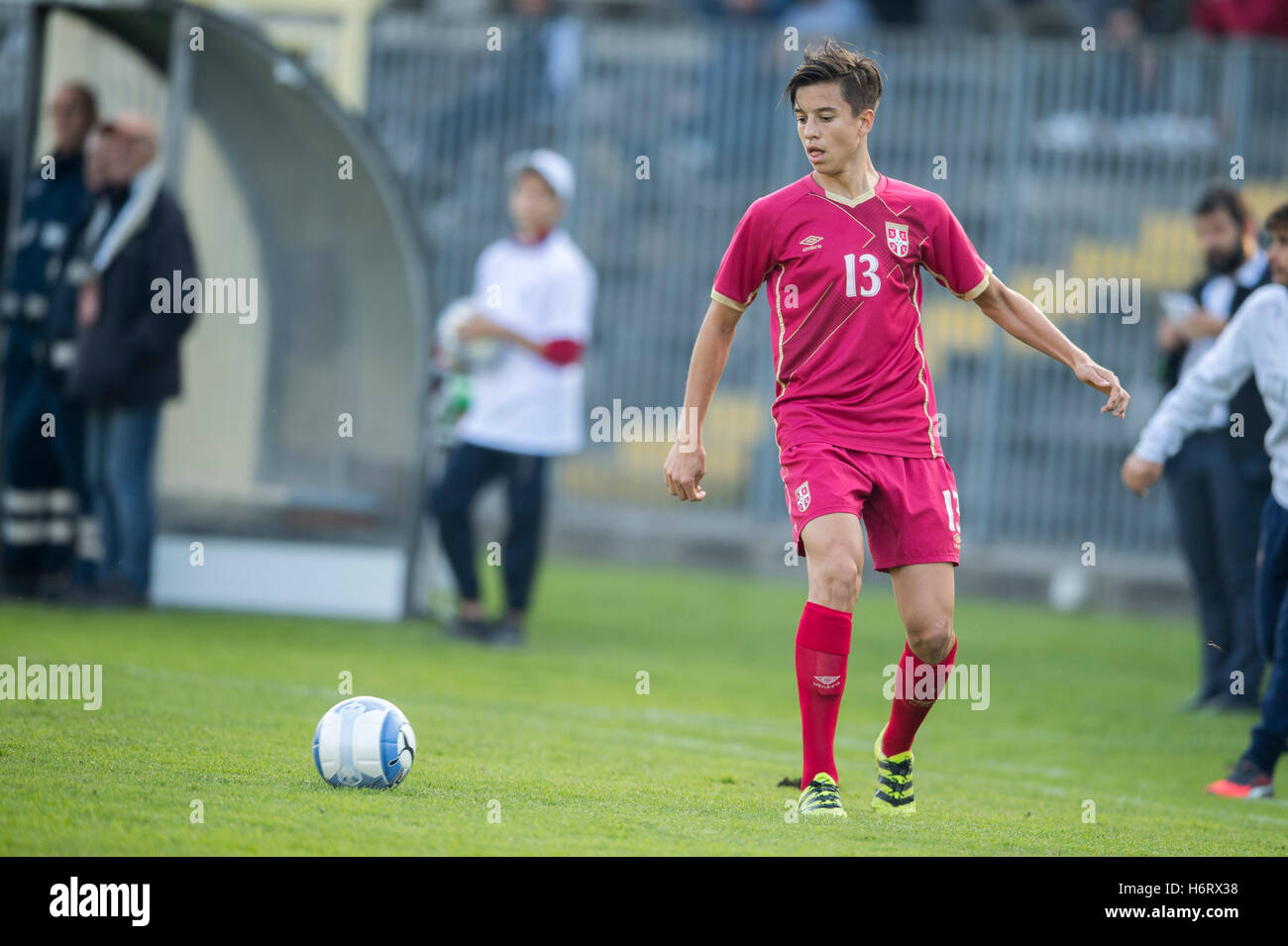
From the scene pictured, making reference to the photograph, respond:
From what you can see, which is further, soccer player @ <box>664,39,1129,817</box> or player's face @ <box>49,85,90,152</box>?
player's face @ <box>49,85,90,152</box>

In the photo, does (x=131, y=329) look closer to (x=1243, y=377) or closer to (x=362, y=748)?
(x=362, y=748)

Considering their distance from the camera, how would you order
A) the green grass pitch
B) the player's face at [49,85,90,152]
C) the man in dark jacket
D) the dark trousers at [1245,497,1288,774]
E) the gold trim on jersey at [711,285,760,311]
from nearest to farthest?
1. the green grass pitch
2. the gold trim on jersey at [711,285,760,311]
3. the dark trousers at [1245,497,1288,774]
4. the man in dark jacket
5. the player's face at [49,85,90,152]

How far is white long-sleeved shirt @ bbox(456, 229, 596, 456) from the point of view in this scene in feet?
33.6

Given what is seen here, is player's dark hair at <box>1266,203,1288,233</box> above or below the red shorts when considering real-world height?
above

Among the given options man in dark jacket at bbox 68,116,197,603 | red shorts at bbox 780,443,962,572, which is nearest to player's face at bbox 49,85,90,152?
man in dark jacket at bbox 68,116,197,603

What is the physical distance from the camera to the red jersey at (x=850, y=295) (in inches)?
218

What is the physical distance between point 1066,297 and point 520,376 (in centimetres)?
629

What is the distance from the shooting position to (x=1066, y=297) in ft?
48.6

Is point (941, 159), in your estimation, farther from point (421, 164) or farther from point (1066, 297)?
point (421, 164)

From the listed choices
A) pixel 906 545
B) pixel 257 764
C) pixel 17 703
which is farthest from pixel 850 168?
pixel 17 703

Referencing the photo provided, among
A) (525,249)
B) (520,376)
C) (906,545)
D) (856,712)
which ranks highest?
(525,249)

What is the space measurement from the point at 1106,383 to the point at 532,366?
5091 millimetres

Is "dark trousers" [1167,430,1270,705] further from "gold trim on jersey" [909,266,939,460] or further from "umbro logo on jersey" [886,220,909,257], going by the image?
"umbro logo on jersey" [886,220,909,257]

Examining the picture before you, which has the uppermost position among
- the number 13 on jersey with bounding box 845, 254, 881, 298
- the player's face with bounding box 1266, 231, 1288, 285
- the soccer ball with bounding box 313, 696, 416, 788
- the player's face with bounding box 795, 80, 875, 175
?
the player's face with bounding box 795, 80, 875, 175
